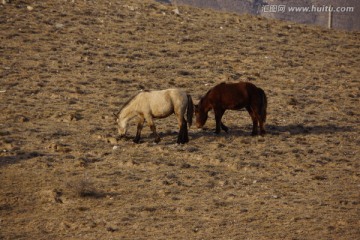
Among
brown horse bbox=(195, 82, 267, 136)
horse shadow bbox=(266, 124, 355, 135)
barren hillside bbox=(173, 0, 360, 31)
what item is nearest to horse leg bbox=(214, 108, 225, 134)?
brown horse bbox=(195, 82, 267, 136)

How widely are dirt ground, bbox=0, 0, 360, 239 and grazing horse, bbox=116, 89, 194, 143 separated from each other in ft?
1.55

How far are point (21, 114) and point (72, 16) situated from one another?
1302 cm

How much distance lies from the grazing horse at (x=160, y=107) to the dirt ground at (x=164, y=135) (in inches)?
18.6

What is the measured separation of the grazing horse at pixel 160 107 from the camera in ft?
53.7

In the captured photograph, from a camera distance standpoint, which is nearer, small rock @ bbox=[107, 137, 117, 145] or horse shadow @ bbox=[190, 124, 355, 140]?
small rock @ bbox=[107, 137, 117, 145]

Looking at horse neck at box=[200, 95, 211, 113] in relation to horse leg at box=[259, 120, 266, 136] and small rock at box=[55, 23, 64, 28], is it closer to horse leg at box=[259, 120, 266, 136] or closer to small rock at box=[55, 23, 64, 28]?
horse leg at box=[259, 120, 266, 136]

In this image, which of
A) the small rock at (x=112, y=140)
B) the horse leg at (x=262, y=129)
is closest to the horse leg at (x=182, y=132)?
the small rock at (x=112, y=140)

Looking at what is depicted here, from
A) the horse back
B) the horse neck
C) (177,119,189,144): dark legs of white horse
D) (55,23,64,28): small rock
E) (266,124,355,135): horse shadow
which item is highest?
(55,23,64,28): small rock

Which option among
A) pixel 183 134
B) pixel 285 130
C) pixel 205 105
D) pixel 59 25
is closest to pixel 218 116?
pixel 205 105

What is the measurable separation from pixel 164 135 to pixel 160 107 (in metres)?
1.44

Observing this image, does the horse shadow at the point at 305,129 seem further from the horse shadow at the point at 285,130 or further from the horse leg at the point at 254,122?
the horse leg at the point at 254,122

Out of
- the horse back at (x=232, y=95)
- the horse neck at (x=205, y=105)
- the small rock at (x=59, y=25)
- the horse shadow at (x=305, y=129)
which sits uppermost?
the small rock at (x=59, y=25)

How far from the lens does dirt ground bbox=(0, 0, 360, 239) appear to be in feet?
39.1

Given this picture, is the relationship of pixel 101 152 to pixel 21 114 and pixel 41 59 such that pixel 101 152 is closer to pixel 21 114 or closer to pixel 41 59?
pixel 21 114
